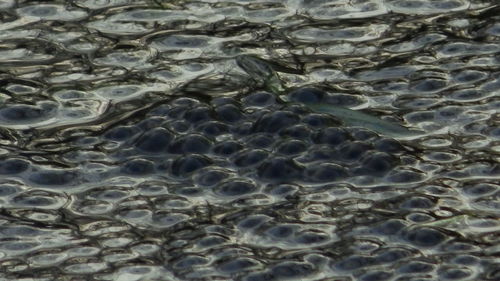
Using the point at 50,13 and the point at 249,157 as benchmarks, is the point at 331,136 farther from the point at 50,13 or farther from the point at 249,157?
the point at 50,13

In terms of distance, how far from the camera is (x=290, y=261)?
296cm

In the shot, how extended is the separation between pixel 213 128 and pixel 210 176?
21 centimetres

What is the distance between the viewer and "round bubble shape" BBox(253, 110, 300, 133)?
3467 mm

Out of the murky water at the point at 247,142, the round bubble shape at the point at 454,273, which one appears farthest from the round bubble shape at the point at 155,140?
the round bubble shape at the point at 454,273

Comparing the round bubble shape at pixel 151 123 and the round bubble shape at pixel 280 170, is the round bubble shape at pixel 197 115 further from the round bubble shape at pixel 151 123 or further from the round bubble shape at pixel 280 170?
the round bubble shape at pixel 280 170

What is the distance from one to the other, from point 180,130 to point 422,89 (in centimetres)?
63

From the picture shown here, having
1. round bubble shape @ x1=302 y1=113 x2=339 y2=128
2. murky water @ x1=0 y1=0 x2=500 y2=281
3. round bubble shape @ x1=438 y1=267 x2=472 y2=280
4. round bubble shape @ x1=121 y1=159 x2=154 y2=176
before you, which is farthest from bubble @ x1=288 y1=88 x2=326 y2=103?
round bubble shape @ x1=438 y1=267 x2=472 y2=280

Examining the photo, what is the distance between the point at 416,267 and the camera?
2.93 metres

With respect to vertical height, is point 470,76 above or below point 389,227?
above

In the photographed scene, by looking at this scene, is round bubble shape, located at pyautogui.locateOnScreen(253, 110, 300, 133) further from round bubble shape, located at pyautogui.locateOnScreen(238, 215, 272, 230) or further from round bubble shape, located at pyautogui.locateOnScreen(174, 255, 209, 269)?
round bubble shape, located at pyautogui.locateOnScreen(174, 255, 209, 269)

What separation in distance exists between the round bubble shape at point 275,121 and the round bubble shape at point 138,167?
0.93 feet

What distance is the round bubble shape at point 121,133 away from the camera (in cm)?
347

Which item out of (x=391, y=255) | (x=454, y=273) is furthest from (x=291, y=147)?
(x=454, y=273)

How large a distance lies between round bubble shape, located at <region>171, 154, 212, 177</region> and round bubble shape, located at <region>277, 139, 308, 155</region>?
0.17 meters
